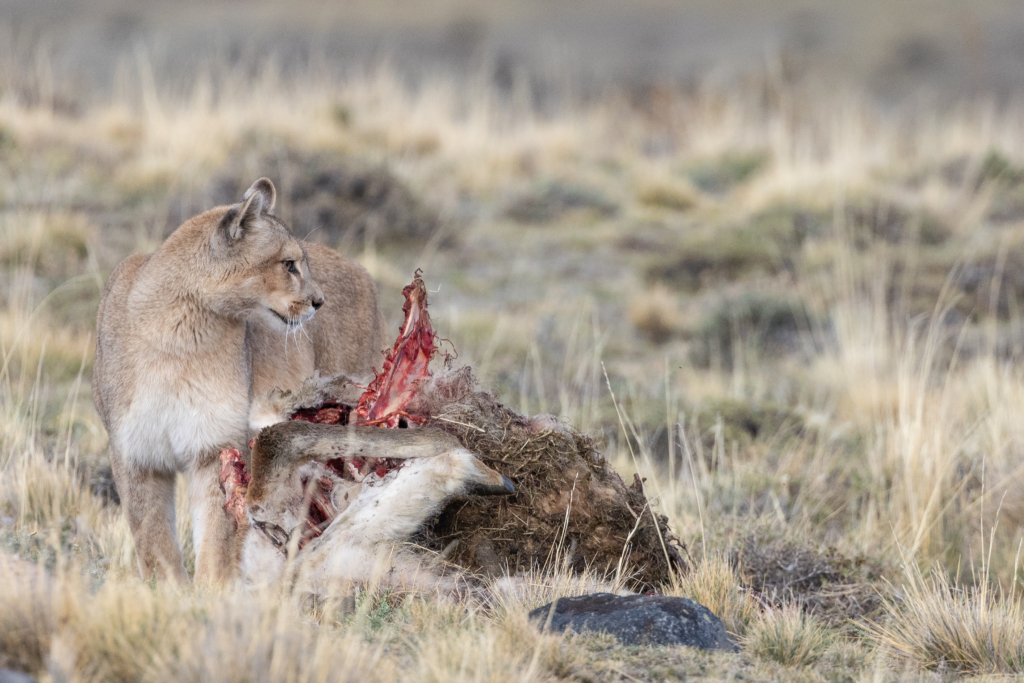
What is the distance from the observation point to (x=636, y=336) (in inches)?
462

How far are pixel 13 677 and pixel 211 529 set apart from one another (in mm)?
1724

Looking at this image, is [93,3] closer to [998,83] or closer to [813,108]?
[998,83]

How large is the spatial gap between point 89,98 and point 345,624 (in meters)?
14.8

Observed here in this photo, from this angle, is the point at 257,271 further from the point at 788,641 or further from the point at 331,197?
the point at 331,197

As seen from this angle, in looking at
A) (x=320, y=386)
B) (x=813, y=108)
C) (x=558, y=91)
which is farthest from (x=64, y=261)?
(x=558, y=91)

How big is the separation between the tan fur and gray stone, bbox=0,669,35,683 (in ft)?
5.42

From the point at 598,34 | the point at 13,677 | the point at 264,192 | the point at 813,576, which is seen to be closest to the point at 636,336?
the point at 813,576

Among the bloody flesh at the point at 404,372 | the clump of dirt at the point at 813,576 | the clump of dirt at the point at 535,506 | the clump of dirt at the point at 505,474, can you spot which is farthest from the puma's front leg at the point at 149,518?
the clump of dirt at the point at 813,576

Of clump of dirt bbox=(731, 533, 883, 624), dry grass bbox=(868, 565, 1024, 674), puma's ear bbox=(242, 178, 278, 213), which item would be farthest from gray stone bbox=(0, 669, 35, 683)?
clump of dirt bbox=(731, 533, 883, 624)

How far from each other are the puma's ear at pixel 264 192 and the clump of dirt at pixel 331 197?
7205 mm

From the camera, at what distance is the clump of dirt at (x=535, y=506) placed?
457 centimetres

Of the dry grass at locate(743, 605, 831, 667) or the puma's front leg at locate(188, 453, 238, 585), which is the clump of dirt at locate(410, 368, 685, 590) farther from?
the puma's front leg at locate(188, 453, 238, 585)

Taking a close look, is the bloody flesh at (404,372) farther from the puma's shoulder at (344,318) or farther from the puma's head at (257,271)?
the puma's shoulder at (344,318)

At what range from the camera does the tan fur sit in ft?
15.6
